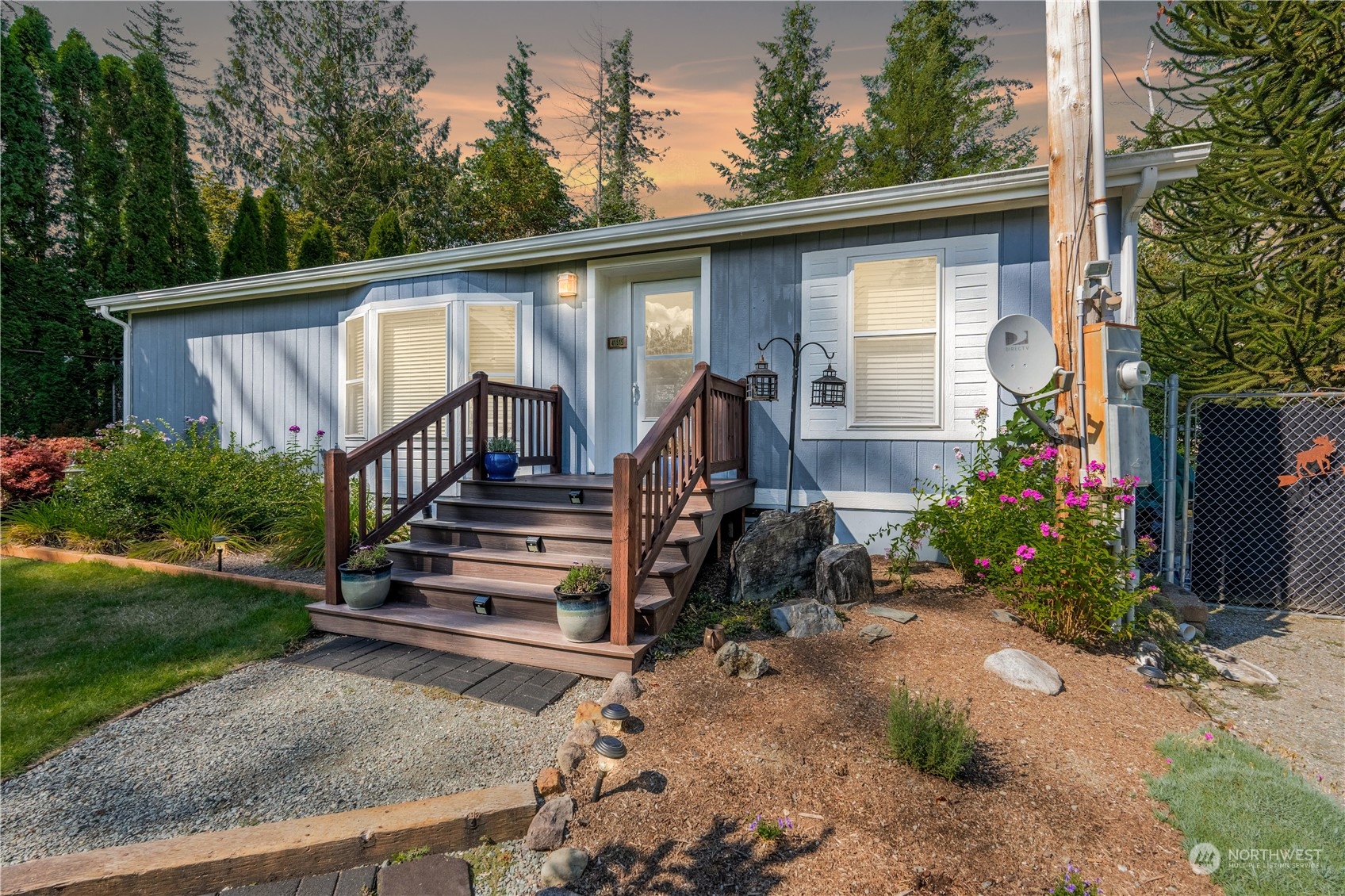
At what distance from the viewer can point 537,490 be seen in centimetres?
457

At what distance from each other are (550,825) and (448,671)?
57.3 inches

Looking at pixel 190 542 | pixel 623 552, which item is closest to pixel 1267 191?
pixel 623 552

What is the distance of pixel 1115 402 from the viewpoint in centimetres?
343

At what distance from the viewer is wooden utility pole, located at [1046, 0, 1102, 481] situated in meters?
3.56

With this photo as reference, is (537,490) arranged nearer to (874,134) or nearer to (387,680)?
(387,680)

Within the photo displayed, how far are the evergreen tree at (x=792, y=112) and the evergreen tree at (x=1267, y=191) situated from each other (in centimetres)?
894

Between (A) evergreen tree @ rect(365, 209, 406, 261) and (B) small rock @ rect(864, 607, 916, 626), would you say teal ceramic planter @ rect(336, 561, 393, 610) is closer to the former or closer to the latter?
(B) small rock @ rect(864, 607, 916, 626)

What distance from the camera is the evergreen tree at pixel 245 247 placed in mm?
11273

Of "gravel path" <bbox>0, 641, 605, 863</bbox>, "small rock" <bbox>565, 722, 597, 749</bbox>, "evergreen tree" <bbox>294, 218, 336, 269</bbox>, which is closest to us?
"gravel path" <bbox>0, 641, 605, 863</bbox>

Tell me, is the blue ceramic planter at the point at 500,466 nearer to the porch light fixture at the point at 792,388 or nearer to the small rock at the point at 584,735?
the porch light fixture at the point at 792,388

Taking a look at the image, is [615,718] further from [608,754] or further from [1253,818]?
[1253,818]

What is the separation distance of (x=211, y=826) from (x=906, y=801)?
2350 millimetres

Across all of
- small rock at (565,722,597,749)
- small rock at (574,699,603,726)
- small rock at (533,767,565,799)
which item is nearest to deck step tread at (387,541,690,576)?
small rock at (574,699,603,726)

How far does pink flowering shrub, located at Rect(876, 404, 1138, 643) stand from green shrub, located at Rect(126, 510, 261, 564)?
5596 mm
